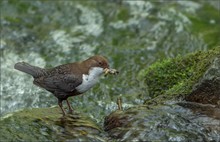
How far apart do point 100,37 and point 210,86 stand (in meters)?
4.97

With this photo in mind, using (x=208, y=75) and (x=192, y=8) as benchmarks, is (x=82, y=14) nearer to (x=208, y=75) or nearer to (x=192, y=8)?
(x=192, y=8)

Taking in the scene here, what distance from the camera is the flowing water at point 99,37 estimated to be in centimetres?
793

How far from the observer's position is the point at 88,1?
35.9 ft

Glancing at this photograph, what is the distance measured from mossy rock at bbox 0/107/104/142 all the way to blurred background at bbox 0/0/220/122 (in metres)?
2.31

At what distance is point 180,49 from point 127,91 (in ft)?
6.30

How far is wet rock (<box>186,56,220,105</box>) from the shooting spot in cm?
486

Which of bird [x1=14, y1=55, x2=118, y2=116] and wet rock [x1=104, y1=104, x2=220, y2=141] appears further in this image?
bird [x1=14, y1=55, x2=118, y2=116]

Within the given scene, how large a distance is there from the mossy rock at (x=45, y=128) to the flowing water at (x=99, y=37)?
2.28 m

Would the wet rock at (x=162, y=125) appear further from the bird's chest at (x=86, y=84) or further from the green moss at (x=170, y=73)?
the green moss at (x=170, y=73)

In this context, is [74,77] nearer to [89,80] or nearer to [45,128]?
[89,80]

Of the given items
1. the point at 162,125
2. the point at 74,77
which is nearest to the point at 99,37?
the point at 74,77

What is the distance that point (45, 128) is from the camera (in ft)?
15.6

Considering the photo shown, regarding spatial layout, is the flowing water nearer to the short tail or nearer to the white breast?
the short tail

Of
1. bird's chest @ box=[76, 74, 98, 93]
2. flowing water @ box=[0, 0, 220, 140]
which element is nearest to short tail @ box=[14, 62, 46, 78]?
bird's chest @ box=[76, 74, 98, 93]
